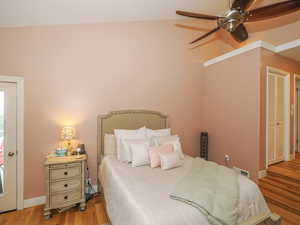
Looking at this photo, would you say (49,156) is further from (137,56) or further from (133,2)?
(133,2)

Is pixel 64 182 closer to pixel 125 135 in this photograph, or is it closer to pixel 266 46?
pixel 125 135

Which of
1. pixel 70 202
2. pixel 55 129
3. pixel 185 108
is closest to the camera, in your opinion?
pixel 70 202

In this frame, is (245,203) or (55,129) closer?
(245,203)

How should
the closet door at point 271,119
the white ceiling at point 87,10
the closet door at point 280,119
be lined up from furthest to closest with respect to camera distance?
the closet door at point 280,119 → the closet door at point 271,119 → the white ceiling at point 87,10

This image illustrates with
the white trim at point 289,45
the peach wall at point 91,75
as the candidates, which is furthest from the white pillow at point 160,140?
the white trim at point 289,45

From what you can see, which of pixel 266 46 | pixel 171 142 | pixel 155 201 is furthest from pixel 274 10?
pixel 155 201

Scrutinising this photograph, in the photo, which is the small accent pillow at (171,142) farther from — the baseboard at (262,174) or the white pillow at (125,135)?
the baseboard at (262,174)

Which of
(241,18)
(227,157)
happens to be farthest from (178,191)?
(227,157)

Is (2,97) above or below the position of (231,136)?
above

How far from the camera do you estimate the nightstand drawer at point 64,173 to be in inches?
78.9

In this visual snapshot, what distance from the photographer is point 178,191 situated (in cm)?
130

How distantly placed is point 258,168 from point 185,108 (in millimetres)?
1764

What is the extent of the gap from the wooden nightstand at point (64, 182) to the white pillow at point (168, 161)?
1.14 m

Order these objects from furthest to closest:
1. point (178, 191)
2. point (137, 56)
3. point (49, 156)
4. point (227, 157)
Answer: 1. point (227, 157)
2. point (137, 56)
3. point (49, 156)
4. point (178, 191)
